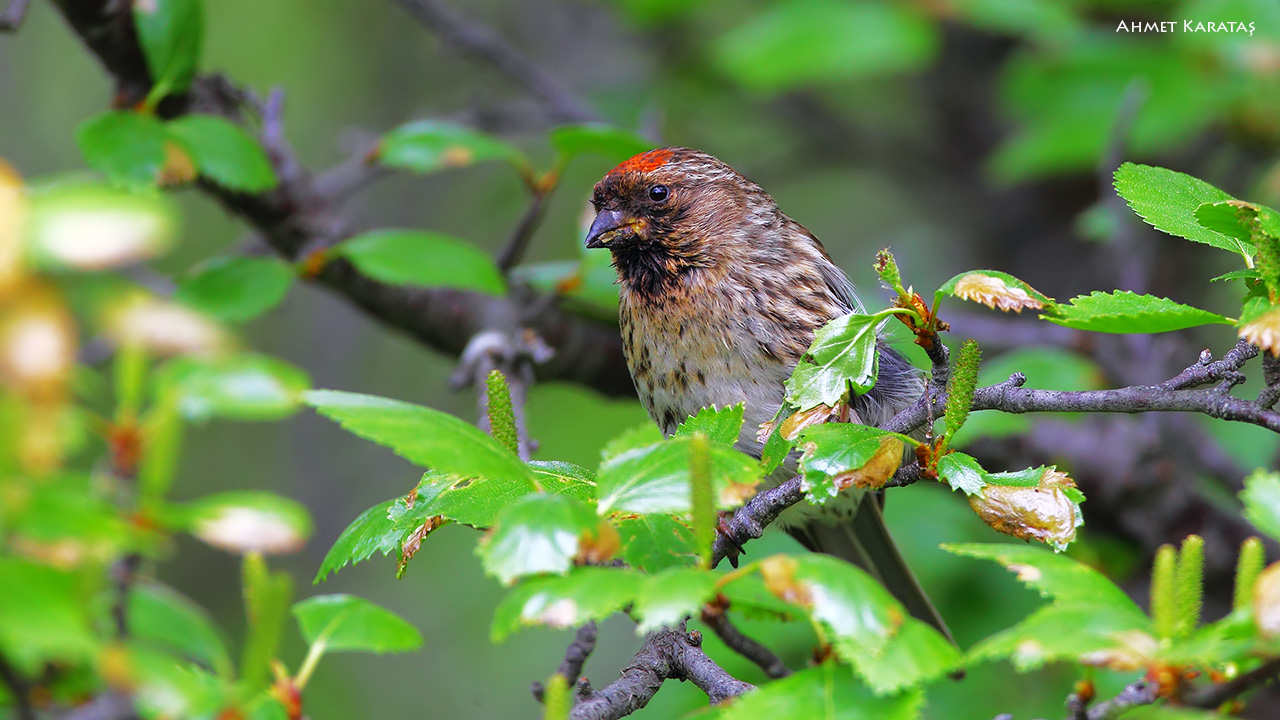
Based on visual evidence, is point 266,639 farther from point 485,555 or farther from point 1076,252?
point 1076,252

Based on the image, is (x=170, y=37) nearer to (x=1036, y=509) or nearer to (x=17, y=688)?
(x=17, y=688)

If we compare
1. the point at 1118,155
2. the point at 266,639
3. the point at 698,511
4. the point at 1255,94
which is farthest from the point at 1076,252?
the point at 266,639

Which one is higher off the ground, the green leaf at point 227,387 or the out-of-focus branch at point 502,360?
the green leaf at point 227,387

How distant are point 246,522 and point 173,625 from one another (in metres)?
0.28

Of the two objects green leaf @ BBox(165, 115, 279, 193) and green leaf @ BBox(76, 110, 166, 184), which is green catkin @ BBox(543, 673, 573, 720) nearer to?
green leaf @ BBox(76, 110, 166, 184)

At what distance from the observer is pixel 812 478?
189 cm

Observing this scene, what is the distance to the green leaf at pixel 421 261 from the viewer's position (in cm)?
361

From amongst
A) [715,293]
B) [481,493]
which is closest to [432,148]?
[715,293]

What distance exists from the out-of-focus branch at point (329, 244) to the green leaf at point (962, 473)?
2.35m

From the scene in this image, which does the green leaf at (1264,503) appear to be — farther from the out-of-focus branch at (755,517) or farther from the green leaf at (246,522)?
the green leaf at (246,522)

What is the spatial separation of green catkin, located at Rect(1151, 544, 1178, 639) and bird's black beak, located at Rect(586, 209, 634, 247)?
8.37ft

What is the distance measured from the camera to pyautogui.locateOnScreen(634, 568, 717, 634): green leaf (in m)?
1.37

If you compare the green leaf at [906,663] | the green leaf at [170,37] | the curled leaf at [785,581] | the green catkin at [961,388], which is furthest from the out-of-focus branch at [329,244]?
the green leaf at [906,663]

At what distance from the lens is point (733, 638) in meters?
2.03
